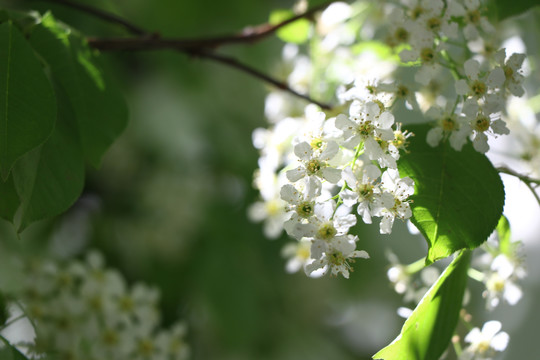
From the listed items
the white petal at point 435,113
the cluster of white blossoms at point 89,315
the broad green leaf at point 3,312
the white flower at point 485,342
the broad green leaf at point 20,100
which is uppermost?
the broad green leaf at point 20,100

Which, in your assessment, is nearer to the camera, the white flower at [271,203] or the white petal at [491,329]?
the white petal at [491,329]

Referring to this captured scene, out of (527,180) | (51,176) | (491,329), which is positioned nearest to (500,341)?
(491,329)

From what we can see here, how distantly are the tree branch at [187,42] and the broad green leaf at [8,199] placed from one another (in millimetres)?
211

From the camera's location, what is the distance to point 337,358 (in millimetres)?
1556

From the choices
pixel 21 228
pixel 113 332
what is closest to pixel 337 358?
pixel 113 332

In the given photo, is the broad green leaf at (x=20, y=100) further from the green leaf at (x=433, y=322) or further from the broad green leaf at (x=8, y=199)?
the green leaf at (x=433, y=322)

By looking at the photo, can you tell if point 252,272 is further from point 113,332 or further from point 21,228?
point 21,228

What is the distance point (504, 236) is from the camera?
542 mm

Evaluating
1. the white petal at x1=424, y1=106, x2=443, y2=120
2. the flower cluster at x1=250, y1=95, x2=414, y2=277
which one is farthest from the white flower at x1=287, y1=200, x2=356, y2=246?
the white petal at x1=424, y1=106, x2=443, y2=120

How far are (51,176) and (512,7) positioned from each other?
0.47 m

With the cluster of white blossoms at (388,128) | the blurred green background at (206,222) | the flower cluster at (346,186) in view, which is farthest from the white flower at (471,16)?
the blurred green background at (206,222)

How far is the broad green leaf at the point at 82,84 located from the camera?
54 centimetres

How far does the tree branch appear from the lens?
0.66 m

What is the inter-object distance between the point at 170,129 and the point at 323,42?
80 centimetres
